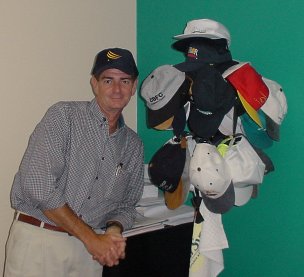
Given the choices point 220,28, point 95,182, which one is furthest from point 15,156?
point 220,28

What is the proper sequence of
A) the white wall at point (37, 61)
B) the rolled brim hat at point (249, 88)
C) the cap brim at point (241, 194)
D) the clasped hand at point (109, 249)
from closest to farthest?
the rolled brim hat at point (249, 88) → the cap brim at point (241, 194) → the clasped hand at point (109, 249) → the white wall at point (37, 61)

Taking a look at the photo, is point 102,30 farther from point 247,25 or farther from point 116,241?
point 116,241

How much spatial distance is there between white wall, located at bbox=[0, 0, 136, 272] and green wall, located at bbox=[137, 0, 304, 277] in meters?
0.60

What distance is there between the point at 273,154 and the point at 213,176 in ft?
1.44

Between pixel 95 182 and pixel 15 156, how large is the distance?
505 mm

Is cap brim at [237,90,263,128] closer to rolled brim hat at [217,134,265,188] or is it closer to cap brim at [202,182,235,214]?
rolled brim hat at [217,134,265,188]

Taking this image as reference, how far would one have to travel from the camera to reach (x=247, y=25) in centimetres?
152

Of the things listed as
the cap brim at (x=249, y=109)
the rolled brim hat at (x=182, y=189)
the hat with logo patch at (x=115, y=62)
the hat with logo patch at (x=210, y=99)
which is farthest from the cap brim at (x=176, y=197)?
the hat with logo patch at (x=115, y=62)

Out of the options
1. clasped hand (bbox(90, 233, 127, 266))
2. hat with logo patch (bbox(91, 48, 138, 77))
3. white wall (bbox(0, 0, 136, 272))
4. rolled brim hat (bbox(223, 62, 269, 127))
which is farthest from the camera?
white wall (bbox(0, 0, 136, 272))

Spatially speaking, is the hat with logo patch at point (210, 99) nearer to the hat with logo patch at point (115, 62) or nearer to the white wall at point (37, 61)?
the hat with logo patch at point (115, 62)

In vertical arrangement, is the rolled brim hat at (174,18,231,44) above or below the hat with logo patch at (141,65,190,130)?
above

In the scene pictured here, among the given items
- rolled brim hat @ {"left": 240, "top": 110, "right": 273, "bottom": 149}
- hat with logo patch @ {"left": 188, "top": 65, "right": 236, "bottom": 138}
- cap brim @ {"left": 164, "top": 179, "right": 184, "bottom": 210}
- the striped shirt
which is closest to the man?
the striped shirt

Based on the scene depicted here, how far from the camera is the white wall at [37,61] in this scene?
66.8 inches

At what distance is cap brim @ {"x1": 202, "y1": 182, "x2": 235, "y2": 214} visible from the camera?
1217 millimetres
